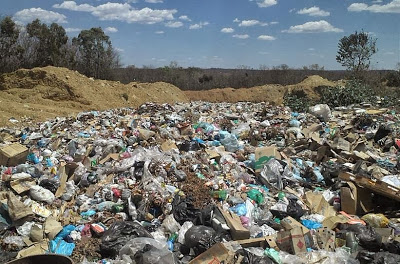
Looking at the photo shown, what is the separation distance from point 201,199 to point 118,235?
47.9 inches

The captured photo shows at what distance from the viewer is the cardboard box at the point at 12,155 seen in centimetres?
578

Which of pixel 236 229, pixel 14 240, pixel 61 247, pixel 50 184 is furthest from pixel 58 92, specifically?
pixel 236 229

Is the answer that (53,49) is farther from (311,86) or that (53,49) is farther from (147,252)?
(147,252)

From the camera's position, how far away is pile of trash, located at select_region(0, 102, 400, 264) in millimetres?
3709

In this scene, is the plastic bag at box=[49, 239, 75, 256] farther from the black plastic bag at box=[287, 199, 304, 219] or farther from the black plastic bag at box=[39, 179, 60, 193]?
the black plastic bag at box=[287, 199, 304, 219]

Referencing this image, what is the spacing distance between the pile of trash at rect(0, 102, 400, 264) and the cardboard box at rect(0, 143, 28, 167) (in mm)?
18

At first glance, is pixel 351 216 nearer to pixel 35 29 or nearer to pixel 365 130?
pixel 365 130

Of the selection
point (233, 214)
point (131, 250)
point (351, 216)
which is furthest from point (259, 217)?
point (131, 250)

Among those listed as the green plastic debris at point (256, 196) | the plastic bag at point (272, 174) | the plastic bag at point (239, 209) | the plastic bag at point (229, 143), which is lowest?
the plastic bag at point (239, 209)

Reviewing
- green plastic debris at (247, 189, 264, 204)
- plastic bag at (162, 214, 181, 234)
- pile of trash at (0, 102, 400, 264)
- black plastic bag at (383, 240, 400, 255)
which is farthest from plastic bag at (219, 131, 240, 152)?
black plastic bag at (383, 240, 400, 255)

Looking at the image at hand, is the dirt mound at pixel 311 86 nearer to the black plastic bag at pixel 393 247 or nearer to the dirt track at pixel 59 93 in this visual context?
the dirt track at pixel 59 93

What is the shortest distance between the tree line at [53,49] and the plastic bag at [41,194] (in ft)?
49.8

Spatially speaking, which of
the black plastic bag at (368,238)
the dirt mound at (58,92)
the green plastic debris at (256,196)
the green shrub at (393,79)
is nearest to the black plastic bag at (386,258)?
the black plastic bag at (368,238)

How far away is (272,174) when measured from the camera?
5.51 metres
